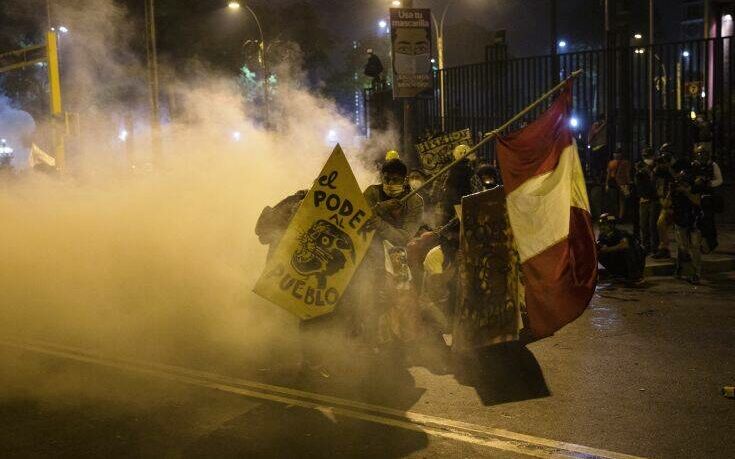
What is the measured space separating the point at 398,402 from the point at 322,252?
1.26m

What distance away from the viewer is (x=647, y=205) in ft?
39.5

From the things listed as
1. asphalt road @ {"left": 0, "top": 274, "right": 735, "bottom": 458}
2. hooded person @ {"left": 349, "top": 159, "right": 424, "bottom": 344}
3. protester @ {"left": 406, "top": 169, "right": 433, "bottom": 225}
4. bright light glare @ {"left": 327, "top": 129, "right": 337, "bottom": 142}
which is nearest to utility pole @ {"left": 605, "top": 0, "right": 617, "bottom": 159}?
bright light glare @ {"left": 327, "top": 129, "right": 337, "bottom": 142}

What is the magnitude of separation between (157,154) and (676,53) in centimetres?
1046

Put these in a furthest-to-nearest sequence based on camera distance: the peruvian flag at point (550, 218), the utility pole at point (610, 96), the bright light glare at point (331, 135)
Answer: the utility pole at point (610, 96) < the bright light glare at point (331, 135) < the peruvian flag at point (550, 218)

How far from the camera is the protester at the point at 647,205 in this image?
38.7 ft

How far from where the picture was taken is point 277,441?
15.5ft

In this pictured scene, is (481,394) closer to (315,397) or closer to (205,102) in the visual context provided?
(315,397)

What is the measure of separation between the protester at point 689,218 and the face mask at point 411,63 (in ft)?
12.3

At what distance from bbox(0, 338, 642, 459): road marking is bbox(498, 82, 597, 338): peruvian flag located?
4.06 ft

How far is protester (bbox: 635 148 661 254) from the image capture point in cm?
1178

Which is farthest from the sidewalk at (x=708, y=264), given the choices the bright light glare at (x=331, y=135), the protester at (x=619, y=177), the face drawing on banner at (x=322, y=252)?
the face drawing on banner at (x=322, y=252)

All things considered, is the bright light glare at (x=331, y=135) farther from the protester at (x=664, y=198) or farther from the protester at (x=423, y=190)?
the protester at (x=664, y=198)

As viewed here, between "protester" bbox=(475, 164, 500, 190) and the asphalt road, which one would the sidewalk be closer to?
the asphalt road

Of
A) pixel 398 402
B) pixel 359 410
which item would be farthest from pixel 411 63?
pixel 359 410
